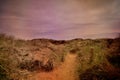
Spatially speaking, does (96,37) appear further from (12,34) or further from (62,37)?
(12,34)

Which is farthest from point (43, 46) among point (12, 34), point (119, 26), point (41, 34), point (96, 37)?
point (119, 26)

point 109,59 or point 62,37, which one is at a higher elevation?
point 62,37

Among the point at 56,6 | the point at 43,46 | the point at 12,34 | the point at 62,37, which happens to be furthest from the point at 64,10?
the point at 12,34

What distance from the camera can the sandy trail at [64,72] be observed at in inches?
108

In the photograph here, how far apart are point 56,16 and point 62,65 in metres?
0.61

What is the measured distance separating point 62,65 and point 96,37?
54 cm

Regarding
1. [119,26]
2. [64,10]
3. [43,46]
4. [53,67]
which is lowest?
[53,67]

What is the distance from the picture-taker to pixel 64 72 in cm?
279

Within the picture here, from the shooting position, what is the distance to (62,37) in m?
2.85

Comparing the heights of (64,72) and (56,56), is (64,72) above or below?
below

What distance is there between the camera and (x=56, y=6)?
292 cm

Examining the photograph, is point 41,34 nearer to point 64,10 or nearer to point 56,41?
point 56,41

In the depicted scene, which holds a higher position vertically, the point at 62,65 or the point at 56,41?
the point at 56,41

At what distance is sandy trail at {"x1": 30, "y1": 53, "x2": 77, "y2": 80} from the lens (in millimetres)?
2748
